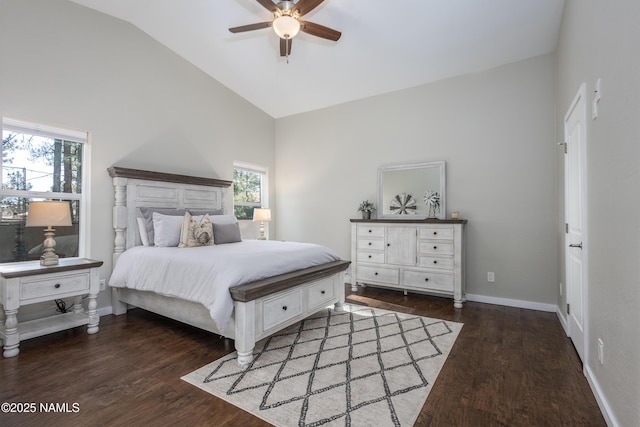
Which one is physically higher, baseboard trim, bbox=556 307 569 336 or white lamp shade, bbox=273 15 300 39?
white lamp shade, bbox=273 15 300 39

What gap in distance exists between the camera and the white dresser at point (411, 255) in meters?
3.83

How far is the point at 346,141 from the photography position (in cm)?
509

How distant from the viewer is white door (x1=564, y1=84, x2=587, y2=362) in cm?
224

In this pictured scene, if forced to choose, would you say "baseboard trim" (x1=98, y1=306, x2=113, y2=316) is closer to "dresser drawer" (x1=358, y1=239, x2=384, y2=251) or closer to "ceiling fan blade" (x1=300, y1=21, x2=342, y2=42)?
"dresser drawer" (x1=358, y1=239, x2=384, y2=251)

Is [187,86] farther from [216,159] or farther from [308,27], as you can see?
[308,27]

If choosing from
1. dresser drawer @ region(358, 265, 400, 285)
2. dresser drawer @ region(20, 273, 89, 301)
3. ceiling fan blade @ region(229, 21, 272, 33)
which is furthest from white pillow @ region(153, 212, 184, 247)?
dresser drawer @ region(358, 265, 400, 285)

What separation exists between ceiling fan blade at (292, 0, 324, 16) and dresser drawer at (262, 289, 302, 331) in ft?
7.88

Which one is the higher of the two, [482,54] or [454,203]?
[482,54]

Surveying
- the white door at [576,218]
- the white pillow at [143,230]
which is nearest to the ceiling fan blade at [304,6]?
the white door at [576,218]

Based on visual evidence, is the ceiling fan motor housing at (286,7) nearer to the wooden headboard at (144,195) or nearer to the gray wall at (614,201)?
the gray wall at (614,201)

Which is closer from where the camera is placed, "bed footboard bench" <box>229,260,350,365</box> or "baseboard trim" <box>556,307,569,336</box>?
"bed footboard bench" <box>229,260,350,365</box>

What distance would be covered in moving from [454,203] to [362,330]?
86.1 inches

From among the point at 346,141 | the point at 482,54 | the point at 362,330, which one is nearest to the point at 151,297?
the point at 362,330

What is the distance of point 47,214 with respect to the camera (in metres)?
2.69
